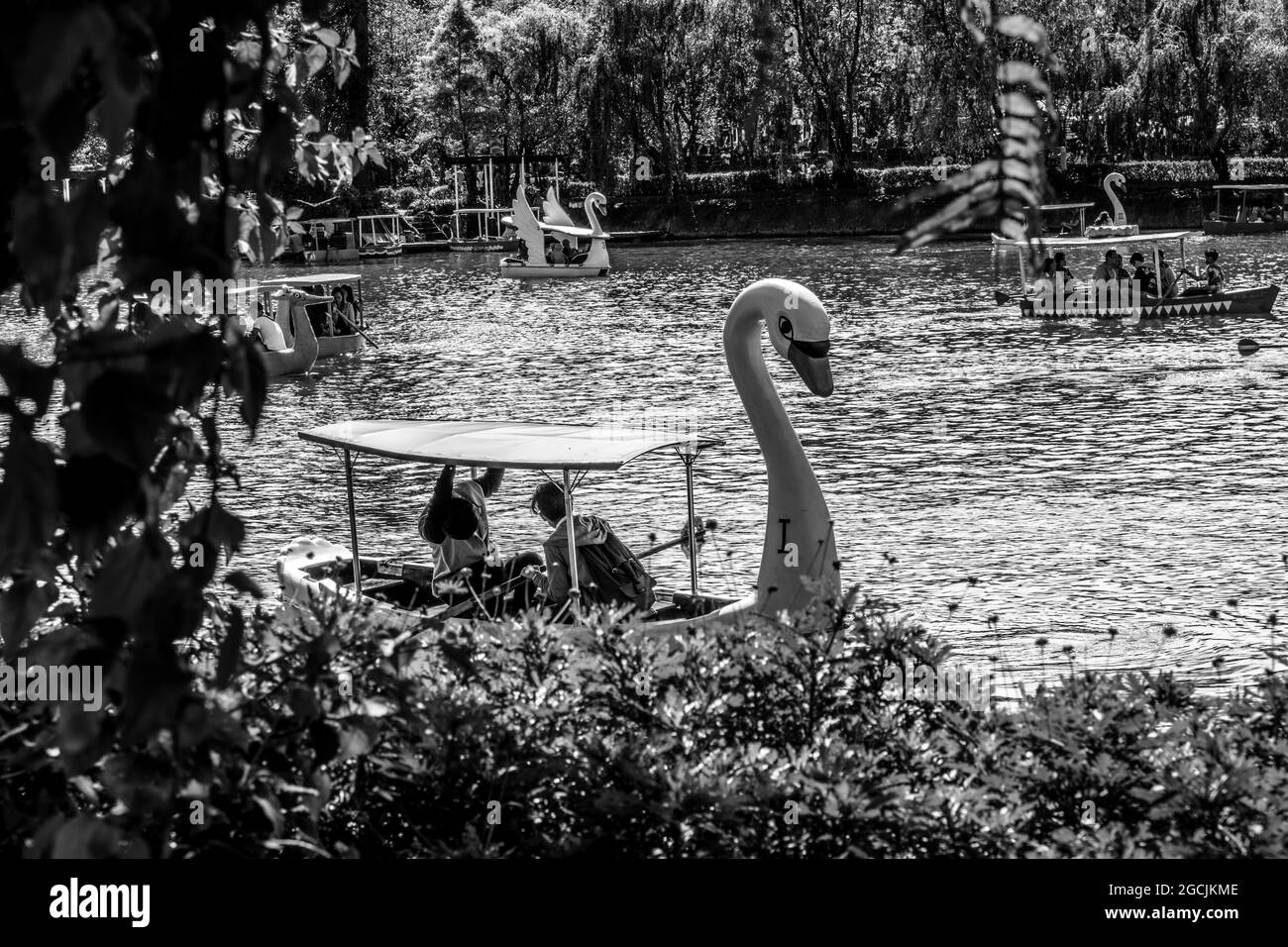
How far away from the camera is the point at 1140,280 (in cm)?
3144

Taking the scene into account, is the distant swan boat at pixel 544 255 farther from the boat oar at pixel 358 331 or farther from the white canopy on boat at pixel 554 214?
the boat oar at pixel 358 331

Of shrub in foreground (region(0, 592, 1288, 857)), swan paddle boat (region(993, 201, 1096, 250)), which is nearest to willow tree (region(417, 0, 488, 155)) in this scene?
swan paddle boat (region(993, 201, 1096, 250))

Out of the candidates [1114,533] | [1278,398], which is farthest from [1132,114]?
[1114,533]

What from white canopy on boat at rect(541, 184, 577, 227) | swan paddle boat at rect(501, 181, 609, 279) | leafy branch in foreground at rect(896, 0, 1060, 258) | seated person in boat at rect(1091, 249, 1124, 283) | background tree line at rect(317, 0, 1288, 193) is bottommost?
leafy branch in foreground at rect(896, 0, 1060, 258)

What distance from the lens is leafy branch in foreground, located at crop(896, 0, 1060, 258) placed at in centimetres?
270

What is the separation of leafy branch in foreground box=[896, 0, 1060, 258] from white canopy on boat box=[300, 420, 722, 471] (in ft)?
19.5

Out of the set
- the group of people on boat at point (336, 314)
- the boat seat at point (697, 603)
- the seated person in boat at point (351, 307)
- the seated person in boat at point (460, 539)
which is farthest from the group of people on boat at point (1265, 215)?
the seated person in boat at point (460, 539)

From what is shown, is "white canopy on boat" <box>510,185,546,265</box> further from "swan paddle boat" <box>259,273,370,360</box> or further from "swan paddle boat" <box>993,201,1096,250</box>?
"swan paddle boat" <box>259,273,370,360</box>

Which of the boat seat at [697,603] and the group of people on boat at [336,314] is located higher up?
the group of people on boat at [336,314]

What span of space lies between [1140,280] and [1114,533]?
58.9 ft

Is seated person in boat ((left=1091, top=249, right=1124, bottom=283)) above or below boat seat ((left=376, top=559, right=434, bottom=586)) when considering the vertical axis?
above

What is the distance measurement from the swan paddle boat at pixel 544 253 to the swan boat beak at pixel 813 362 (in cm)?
4068

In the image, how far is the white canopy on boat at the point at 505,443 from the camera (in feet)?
30.0
